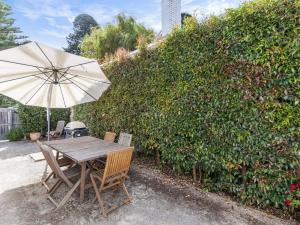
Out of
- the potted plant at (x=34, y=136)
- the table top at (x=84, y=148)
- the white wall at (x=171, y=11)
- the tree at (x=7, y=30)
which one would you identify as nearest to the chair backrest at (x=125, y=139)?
the table top at (x=84, y=148)

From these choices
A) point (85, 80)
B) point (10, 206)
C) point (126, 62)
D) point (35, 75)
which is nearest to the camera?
point (10, 206)

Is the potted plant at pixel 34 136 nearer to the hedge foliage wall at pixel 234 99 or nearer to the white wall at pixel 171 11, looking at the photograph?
the hedge foliage wall at pixel 234 99

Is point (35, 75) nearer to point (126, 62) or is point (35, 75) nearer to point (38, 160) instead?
point (126, 62)

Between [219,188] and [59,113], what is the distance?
965cm

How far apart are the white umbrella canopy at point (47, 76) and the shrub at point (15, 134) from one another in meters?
5.71

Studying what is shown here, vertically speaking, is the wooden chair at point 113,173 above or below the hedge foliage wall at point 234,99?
below

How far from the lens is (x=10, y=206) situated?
12.1 feet

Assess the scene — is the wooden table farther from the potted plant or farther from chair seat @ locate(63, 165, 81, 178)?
the potted plant

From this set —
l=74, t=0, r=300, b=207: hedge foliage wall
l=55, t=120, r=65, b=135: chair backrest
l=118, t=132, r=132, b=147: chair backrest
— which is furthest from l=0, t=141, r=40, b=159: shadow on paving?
l=74, t=0, r=300, b=207: hedge foliage wall

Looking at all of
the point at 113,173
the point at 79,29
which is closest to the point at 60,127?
the point at 113,173

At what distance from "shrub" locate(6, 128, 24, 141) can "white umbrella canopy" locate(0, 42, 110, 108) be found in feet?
18.7

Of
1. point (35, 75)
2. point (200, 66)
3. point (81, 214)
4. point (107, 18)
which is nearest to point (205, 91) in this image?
point (200, 66)

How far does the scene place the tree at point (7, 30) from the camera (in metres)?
24.1

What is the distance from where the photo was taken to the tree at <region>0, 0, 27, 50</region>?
24.1 meters
